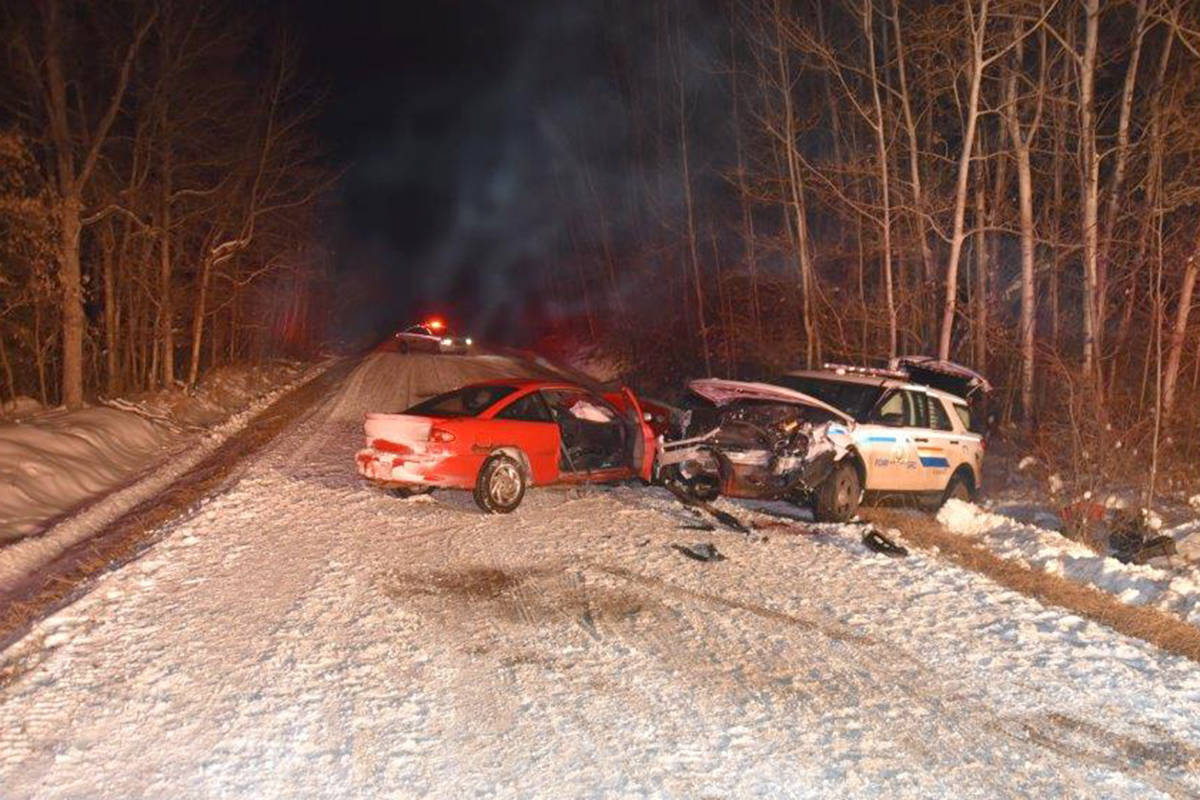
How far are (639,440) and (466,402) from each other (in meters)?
2.01

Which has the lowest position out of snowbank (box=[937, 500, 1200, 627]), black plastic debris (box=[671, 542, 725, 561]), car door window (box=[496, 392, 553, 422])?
snowbank (box=[937, 500, 1200, 627])

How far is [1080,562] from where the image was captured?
852 centimetres

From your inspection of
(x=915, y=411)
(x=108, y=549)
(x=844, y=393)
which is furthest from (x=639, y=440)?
(x=108, y=549)

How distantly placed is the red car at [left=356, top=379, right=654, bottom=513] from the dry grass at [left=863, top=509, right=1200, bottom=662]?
310 cm

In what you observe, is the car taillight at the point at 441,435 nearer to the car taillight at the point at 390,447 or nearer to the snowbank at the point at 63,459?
the car taillight at the point at 390,447

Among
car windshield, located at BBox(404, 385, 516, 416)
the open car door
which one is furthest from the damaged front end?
car windshield, located at BBox(404, 385, 516, 416)

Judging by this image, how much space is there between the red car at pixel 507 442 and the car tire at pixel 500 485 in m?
0.01

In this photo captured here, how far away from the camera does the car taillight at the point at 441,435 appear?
9.23 metres

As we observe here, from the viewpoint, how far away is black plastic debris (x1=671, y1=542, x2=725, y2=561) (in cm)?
800

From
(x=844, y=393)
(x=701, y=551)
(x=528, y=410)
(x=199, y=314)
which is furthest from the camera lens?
(x=199, y=314)

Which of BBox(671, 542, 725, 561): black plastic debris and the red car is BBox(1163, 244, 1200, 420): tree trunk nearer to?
the red car

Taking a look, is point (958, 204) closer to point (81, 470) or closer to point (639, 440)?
point (639, 440)

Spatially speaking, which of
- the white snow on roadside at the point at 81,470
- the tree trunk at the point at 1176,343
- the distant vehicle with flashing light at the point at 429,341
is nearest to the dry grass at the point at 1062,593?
the tree trunk at the point at 1176,343

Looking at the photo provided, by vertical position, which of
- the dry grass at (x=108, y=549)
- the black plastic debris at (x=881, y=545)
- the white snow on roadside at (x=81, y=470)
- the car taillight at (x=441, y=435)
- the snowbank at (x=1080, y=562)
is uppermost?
the car taillight at (x=441, y=435)
